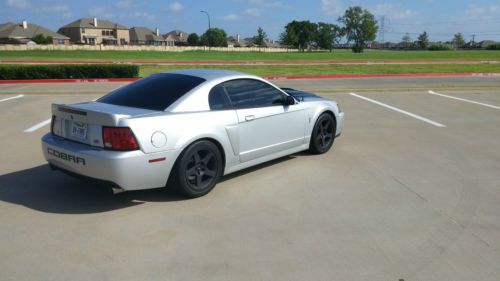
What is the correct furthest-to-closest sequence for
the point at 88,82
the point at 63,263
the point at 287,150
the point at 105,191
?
the point at 88,82 < the point at 287,150 < the point at 105,191 < the point at 63,263

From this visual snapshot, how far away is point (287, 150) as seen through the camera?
239 inches

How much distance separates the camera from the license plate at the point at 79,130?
4508mm

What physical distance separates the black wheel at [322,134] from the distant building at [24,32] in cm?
11130

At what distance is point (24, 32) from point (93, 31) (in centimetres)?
3061

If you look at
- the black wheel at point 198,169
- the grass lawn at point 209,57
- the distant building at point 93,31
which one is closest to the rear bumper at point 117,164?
the black wheel at point 198,169

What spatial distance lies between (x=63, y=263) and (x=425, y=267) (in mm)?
2778

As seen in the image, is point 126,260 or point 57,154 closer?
point 126,260

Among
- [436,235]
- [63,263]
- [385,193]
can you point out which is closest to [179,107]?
[63,263]

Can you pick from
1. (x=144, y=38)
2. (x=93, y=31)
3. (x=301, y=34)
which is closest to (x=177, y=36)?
(x=144, y=38)

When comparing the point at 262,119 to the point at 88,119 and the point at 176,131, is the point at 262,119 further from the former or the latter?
the point at 88,119

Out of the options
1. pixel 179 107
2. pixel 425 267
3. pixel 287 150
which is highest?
pixel 179 107

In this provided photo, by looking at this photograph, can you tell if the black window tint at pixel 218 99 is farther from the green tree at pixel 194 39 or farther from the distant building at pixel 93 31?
the green tree at pixel 194 39

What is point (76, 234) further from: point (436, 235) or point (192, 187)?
point (436, 235)

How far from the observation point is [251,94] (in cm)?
562
